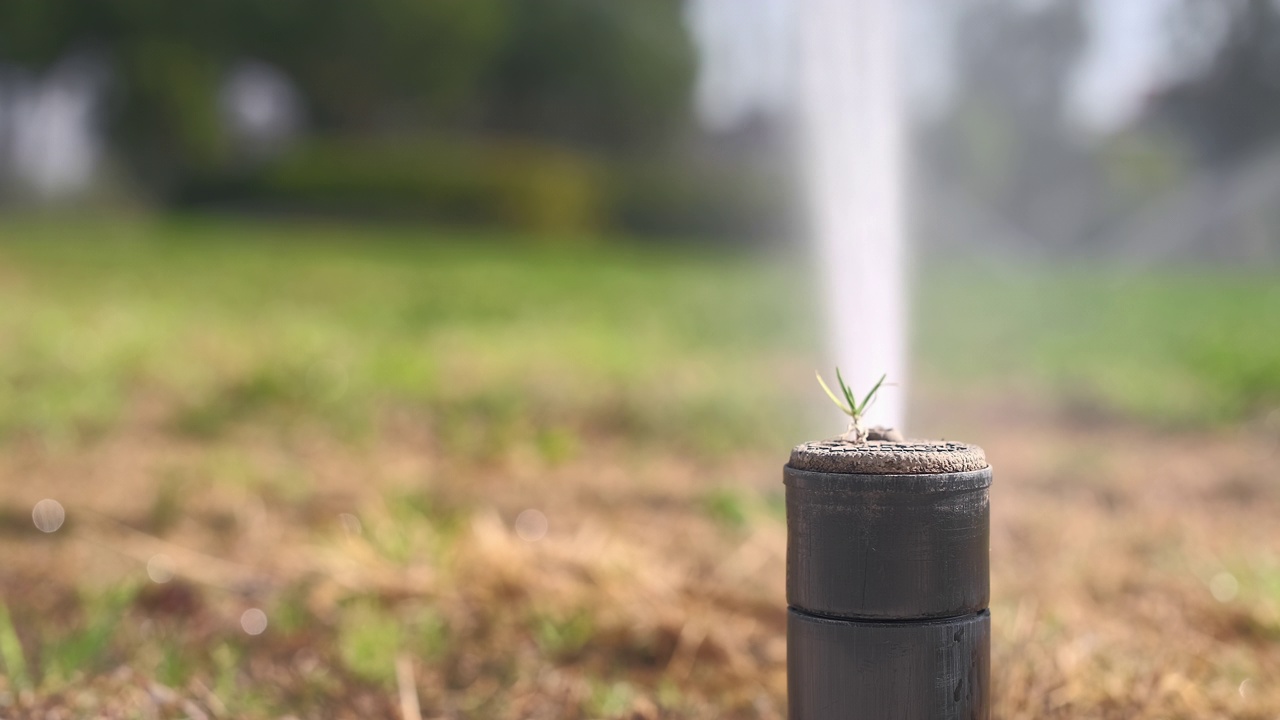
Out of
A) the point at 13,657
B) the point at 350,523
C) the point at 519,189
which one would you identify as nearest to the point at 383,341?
the point at 350,523

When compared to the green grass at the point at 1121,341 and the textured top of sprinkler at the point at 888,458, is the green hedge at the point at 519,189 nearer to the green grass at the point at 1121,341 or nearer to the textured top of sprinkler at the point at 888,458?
the green grass at the point at 1121,341

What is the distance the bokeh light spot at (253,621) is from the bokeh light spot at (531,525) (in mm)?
910

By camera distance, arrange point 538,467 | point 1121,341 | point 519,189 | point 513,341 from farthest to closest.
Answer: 1. point 519,189
2. point 1121,341
3. point 513,341
4. point 538,467

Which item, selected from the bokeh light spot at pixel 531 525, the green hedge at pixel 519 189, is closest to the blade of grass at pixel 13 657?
the bokeh light spot at pixel 531 525

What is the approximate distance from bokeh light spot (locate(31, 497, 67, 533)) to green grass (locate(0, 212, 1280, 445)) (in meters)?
1.03

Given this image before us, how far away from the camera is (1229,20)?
72.1 feet

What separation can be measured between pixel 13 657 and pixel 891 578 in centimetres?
171

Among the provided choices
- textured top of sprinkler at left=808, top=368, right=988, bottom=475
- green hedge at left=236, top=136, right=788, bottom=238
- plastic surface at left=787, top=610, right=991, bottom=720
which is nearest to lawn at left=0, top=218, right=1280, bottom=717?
plastic surface at left=787, top=610, right=991, bottom=720

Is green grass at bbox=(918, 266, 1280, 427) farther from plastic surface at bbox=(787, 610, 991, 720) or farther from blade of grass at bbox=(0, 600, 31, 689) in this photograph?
blade of grass at bbox=(0, 600, 31, 689)

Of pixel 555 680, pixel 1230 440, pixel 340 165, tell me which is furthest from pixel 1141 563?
pixel 340 165

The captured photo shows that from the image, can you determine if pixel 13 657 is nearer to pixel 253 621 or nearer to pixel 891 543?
pixel 253 621

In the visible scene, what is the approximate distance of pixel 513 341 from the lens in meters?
7.30

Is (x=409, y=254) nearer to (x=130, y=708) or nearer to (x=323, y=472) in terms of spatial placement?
(x=323, y=472)

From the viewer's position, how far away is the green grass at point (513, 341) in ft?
17.1
